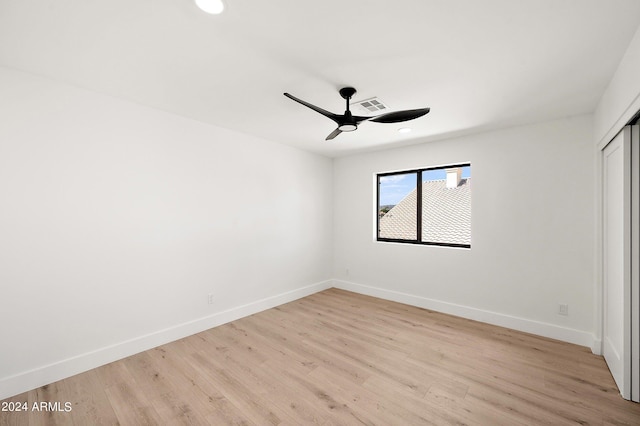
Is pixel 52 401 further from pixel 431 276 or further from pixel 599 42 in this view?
pixel 599 42

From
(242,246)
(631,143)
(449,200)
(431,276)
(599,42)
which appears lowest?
(431,276)

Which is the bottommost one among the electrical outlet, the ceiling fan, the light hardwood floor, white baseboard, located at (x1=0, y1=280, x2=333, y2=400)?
the light hardwood floor

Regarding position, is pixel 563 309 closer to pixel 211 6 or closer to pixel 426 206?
pixel 426 206

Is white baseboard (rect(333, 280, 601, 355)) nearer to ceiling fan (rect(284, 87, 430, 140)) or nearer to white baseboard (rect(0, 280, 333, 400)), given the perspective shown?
white baseboard (rect(0, 280, 333, 400))

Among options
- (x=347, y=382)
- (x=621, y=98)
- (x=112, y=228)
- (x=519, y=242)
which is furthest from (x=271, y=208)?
(x=621, y=98)

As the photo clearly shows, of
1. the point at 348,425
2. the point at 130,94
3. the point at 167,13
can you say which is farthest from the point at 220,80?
the point at 348,425

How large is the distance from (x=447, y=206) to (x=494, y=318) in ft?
5.16

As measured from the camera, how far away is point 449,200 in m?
3.96

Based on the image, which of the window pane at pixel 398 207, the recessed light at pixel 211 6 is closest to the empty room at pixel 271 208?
the recessed light at pixel 211 6

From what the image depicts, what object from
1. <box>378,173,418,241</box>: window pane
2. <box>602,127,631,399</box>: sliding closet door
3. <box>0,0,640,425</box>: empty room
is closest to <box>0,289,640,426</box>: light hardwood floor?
<box>0,0,640,425</box>: empty room

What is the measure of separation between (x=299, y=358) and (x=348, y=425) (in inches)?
36.2

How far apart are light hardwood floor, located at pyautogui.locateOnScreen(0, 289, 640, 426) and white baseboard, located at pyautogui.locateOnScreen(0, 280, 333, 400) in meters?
0.07

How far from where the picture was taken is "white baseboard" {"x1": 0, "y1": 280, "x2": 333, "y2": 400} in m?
2.07

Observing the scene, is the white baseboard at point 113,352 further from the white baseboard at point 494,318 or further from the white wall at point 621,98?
the white wall at point 621,98
